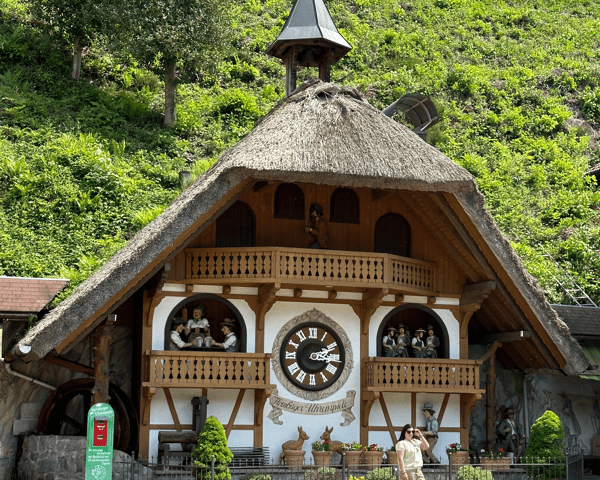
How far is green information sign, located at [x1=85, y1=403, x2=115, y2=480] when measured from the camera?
1723 centimetres

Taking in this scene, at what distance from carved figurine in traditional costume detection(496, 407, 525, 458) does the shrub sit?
408 centimetres

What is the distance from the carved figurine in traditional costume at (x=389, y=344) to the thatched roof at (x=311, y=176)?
3.45 m

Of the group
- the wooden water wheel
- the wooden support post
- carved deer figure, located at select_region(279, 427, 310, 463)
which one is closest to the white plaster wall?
carved deer figure, located at select_region(279, 427, 310, 463)

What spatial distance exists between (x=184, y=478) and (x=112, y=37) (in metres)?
21.4

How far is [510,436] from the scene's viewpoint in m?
23.3

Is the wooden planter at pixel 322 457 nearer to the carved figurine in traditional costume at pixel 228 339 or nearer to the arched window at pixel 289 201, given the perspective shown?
the carved figurine in traditional costume at pixel 228 339

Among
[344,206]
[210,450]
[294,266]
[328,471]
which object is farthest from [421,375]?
[210,450]

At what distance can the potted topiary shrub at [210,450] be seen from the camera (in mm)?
18641

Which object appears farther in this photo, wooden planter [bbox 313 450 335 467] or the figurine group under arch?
the figurine group under arch

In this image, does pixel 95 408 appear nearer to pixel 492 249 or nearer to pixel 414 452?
pixel 414 452

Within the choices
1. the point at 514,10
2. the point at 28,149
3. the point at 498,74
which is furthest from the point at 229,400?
the point at 514,10

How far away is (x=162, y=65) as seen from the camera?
122 ft

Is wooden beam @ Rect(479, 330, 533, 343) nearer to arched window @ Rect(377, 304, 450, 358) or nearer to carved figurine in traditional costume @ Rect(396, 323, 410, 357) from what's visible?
arched window @ Rect(377, 304, 450, 358)

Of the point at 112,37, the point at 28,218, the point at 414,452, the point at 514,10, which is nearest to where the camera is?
the point at 414,452
